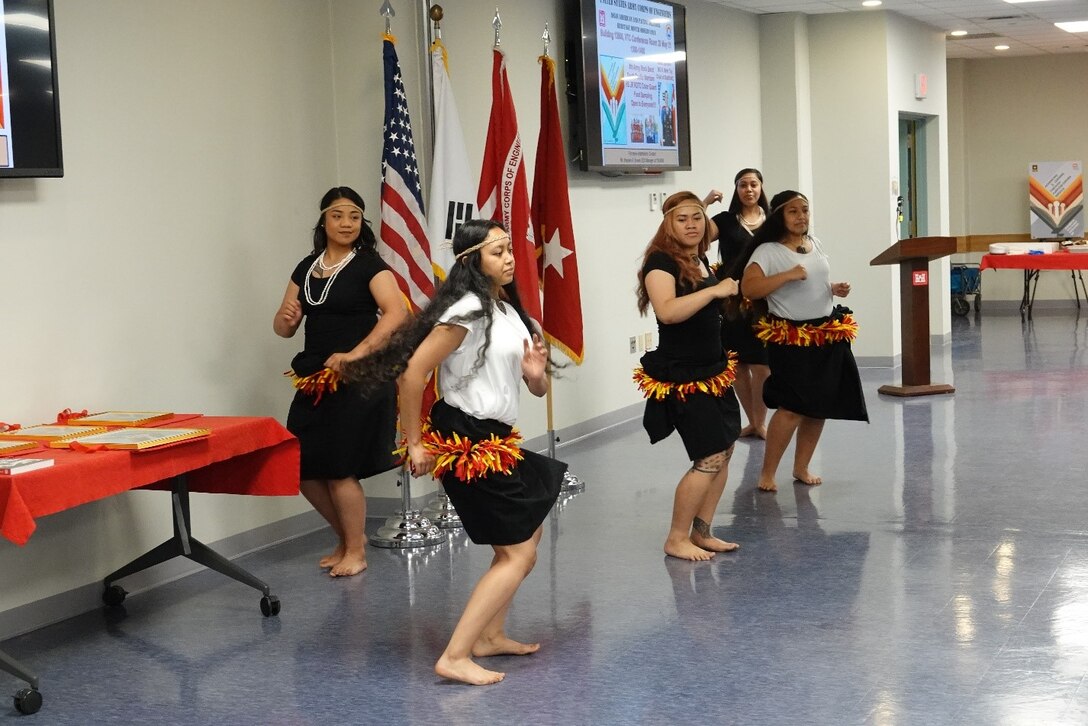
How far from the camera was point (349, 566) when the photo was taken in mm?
5383

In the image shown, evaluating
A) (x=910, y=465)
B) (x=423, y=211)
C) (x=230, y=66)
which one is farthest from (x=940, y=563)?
(x=230, y=66)

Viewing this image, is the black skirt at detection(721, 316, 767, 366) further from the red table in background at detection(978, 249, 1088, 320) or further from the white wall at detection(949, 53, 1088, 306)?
the white wall at detection(949, 53, 1088, 306)

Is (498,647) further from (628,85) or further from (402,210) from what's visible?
(628,85)

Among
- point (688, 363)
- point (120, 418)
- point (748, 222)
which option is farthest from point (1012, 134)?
point (120, 418)

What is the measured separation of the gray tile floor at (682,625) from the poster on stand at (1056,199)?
34.1ft

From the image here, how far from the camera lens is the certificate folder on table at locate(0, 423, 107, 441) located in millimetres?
4324

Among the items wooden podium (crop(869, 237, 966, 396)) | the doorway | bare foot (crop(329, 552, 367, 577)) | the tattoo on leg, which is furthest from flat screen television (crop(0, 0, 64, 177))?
the doorway

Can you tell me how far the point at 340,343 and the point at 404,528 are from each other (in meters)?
1.04

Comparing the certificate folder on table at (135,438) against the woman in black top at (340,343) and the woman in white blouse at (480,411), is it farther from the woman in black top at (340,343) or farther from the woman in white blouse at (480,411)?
the woman in black top at (340,343)

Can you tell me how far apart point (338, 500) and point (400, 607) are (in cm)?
70

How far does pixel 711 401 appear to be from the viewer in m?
5.21

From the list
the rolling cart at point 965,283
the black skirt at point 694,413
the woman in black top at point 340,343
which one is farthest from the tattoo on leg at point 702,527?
the rolling cart at point 965,283

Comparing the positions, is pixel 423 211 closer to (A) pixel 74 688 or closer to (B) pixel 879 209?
(A) pixel 74 688

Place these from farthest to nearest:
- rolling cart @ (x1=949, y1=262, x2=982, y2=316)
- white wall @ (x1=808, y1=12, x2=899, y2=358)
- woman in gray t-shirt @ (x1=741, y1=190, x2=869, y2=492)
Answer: rolling cart @ (x1=949, y1=262, x2=982, y2=316)
white wall @ (x1=808, y1=12, x2=899, y2=358)
woman in gray t-shirt @ (x1=741, y1=190, x2=869, y2=492)
